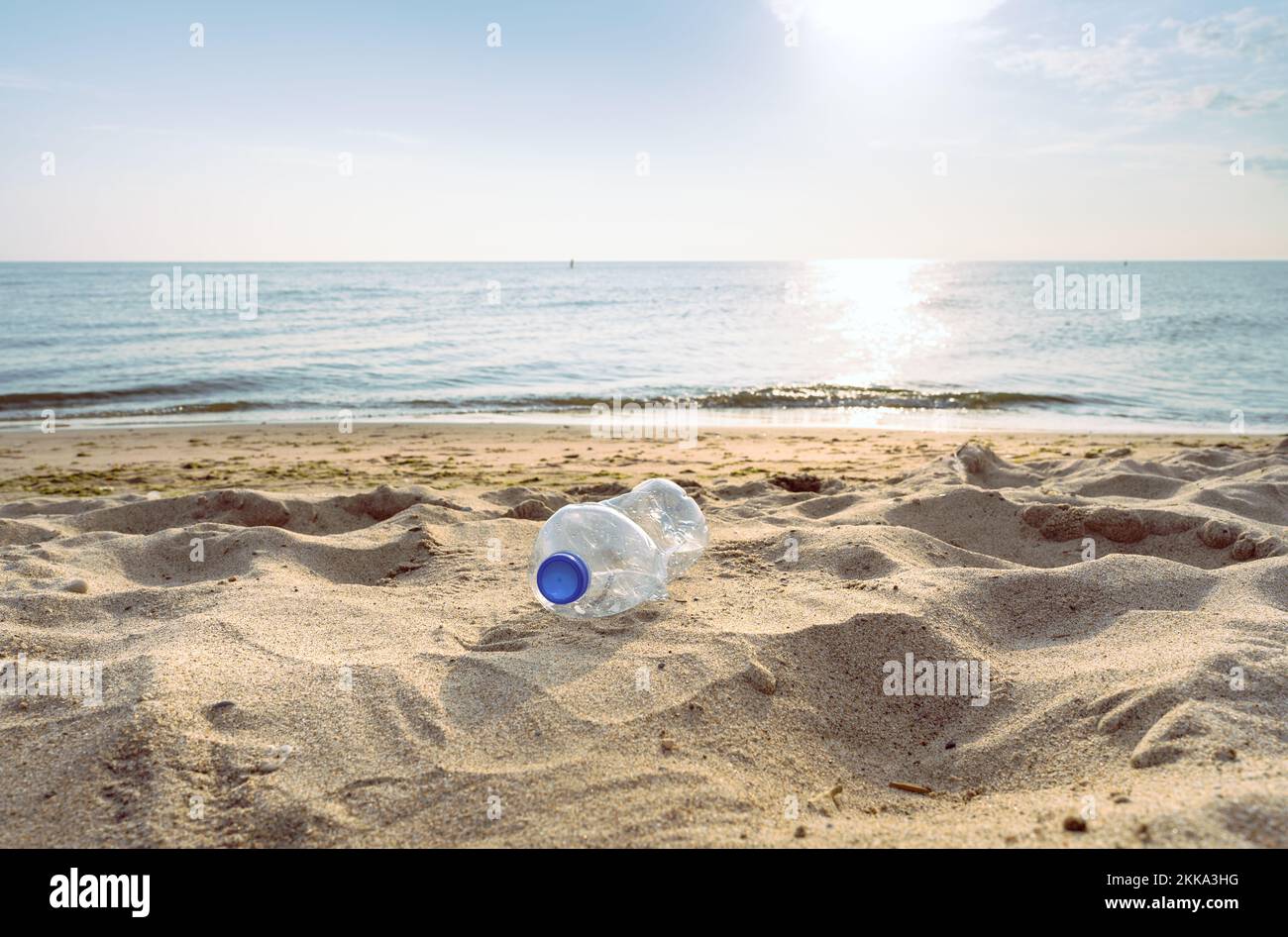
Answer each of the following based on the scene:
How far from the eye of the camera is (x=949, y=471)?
5852 millimetres

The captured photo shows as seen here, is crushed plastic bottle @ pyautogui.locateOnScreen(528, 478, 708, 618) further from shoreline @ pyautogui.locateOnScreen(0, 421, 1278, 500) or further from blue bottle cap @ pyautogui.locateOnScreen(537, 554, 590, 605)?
shoreline @ pyautogui.locateOnScreen(0, 421, 1278, 500)

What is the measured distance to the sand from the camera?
6.57ft

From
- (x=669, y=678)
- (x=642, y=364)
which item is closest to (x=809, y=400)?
(x=642, y=364)

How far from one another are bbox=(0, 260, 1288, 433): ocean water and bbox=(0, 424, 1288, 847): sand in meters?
7.59

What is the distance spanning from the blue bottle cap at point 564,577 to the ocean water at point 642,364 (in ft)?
30.7

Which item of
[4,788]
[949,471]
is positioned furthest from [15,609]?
[949,471]

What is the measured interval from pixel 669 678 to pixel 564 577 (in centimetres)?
53

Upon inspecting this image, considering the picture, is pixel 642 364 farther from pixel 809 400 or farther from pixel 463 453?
pixel 463 453

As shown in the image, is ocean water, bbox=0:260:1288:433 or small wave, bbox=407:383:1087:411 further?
small wave, bbox=407:383:1087:411

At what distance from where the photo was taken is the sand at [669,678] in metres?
2.00

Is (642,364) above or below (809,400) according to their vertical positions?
above

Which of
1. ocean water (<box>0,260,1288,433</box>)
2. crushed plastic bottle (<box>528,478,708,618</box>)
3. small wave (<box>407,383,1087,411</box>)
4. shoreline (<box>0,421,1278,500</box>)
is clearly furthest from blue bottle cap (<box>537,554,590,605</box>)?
small wave (<box>407,383,1087,411</box>)

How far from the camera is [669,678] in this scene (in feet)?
8.88
